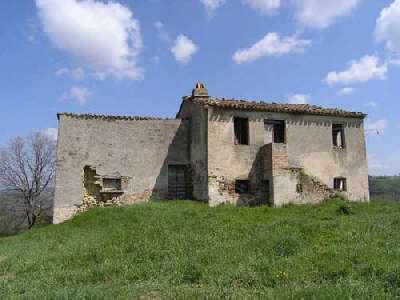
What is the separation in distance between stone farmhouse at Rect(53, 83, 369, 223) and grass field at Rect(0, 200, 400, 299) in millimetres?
3487

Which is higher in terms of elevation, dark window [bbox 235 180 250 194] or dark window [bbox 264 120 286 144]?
dark window [bbox 264 120 286 144]

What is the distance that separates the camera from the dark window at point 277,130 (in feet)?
64.3

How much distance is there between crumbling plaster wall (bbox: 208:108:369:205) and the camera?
1831 centimetres

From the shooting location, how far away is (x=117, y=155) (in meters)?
19.1

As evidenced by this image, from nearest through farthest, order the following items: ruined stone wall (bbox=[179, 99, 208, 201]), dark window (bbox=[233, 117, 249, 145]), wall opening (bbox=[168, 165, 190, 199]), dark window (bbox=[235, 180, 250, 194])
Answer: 1. ruined stone wall (bbox=[179, 99, 208, 201])
2. dark window (bbox=[235, 180, 250, 194])
3. dark window (bbox=[233, 117, 249, 145])
4. wall opening (bbox=[168, 165, 190, 199])

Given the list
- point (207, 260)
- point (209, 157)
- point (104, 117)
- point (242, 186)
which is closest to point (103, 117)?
point (104, 117)

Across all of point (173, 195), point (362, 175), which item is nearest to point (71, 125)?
point (173, 195)

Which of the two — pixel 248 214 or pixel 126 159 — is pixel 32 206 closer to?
pixel 126 159

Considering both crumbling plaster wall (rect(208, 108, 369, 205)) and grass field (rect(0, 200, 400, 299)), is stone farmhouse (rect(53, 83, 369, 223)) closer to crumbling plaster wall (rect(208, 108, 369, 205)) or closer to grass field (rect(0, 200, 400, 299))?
crumbling plaster wall (rect(208, 108, 369, 205))

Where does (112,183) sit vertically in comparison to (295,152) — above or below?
below

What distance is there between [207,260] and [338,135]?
15.9 meters

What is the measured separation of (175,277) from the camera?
25.4 feet

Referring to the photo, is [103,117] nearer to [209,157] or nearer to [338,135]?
[209,157]

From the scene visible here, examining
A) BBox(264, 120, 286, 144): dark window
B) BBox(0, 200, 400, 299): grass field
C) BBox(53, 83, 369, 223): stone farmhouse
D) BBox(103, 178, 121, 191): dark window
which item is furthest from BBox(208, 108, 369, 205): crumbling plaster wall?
BBox(103, 178, 121, 191): dark window
